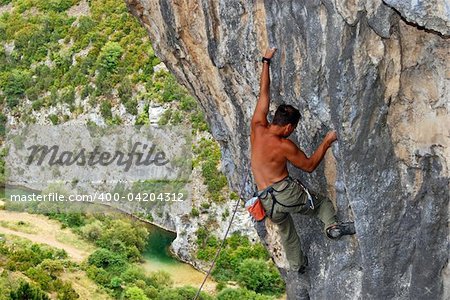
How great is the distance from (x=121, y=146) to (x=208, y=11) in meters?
24.0

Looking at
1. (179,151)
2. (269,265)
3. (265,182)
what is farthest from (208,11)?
(179,151)

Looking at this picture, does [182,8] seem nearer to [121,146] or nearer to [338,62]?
[338,62]

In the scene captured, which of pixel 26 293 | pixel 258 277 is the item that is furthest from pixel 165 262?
pixel 26 293

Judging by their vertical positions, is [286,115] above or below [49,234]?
above

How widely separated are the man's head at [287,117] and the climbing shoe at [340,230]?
1204mm

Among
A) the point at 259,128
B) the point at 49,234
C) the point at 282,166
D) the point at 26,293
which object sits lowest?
the point at 26,293

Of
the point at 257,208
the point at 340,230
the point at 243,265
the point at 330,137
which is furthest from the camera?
the point at 243,265

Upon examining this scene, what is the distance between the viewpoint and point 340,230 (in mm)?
6863

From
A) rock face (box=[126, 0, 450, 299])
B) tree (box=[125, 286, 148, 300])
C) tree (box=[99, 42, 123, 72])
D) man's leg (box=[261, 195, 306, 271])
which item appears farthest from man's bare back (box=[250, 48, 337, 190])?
tree (box=[99, 42, 123, 72])

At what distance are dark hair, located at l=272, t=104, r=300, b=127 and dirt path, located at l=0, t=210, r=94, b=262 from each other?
20.8 m

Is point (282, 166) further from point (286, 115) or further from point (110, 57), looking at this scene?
point (110, 57)

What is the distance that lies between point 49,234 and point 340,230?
2337 centimetres

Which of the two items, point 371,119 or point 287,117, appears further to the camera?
point 287,117

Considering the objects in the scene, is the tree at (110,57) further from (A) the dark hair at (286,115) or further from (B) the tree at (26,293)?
(A) the dark hair at (286,115)
